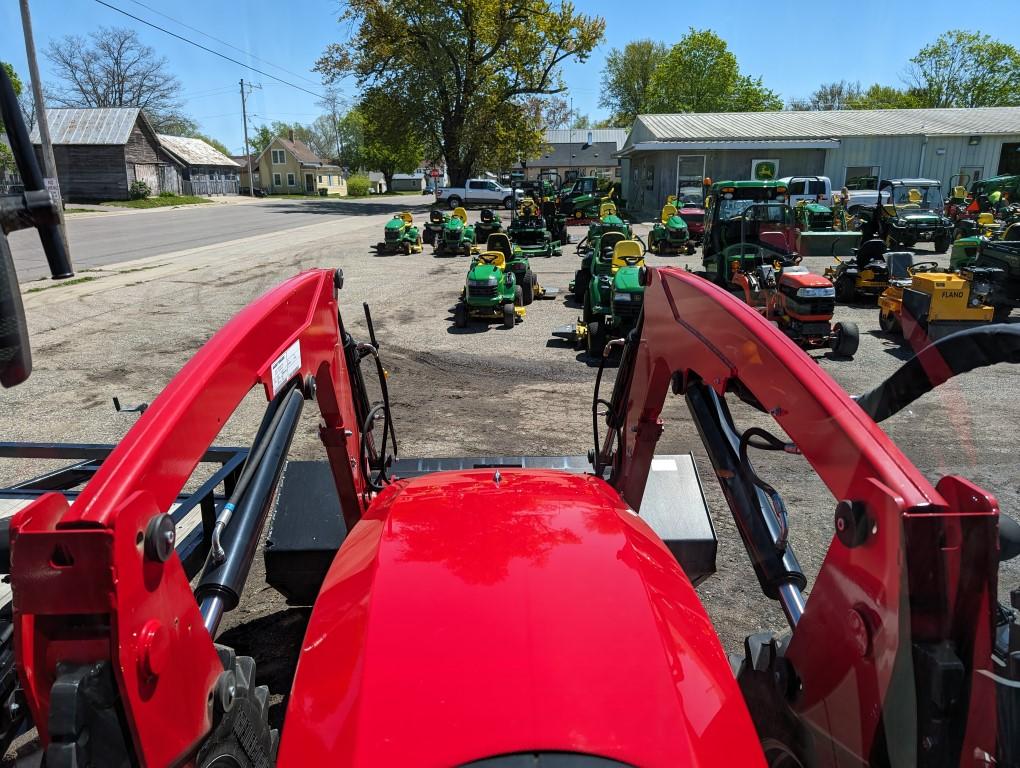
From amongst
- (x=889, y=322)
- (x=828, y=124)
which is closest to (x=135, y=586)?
(x=889, y=322)

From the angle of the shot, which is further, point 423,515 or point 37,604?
point 423,515

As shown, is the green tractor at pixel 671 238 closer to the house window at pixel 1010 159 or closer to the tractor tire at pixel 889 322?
the tractor tire at pixel 889 322

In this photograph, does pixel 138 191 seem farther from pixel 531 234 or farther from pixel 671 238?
pixel 671 238

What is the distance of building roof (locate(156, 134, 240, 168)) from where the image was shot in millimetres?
60619

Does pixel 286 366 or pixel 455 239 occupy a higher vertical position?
pixel 286 366

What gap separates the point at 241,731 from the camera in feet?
5.63

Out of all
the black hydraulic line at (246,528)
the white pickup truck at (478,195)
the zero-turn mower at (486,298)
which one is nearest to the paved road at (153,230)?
the white pickup truck at (478,195)

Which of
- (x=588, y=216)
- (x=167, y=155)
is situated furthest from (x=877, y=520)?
(x=167, y=155)

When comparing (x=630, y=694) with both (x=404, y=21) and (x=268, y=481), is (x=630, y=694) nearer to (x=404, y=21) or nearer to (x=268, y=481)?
(x=268, y=481)

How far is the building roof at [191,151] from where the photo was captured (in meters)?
60.6

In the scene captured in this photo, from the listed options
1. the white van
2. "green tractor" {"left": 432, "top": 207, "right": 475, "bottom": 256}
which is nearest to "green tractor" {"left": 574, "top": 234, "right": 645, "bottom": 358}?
"green tractor" {"left": 432, "top": 207, "right": 475, "bottom": 256}

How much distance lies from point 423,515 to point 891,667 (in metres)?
1.17

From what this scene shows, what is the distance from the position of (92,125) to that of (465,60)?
2894 centimetres

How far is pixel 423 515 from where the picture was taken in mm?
2020
